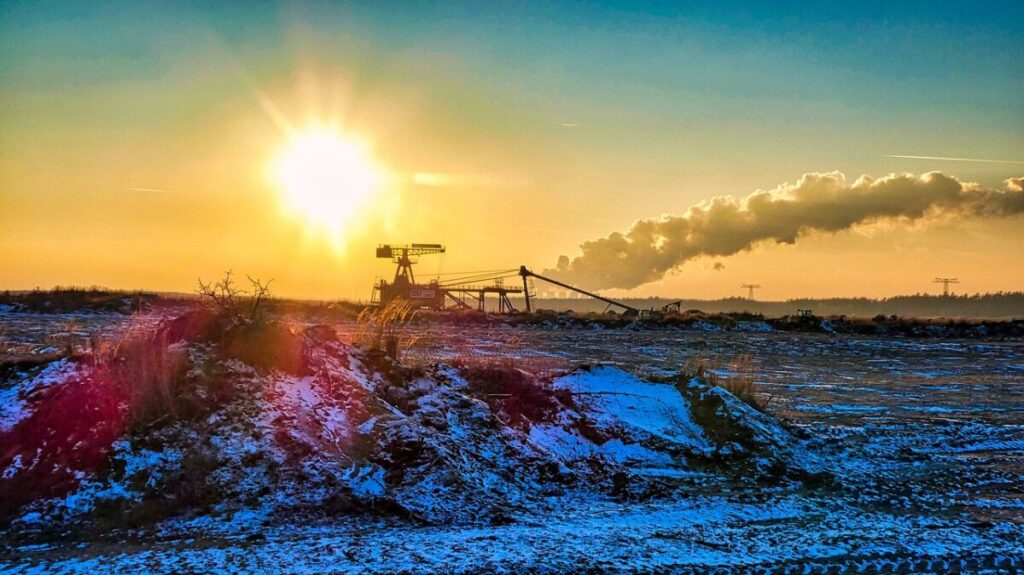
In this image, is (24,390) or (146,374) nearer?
(24,390)

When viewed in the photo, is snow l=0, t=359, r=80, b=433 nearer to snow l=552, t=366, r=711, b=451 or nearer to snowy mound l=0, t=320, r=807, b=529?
snowy mound l=0, t=320, r=807, b=529

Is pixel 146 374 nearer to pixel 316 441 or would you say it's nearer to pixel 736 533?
pixel 316 441

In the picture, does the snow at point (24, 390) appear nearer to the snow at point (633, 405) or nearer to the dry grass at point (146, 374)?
the dry grass at point (146, 374)

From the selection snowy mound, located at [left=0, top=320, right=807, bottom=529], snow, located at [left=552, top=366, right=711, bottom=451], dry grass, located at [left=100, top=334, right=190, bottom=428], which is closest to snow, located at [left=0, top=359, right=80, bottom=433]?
snowy mound, located at [left=0, top=320, right=807, bottom=529]

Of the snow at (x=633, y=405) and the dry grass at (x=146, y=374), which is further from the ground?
the dry grass at (x=146, y=374)

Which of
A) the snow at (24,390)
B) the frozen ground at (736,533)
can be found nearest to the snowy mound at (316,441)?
the snow at (24,390)

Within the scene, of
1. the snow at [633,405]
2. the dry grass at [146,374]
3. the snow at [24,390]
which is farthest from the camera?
the snow at [633,405]

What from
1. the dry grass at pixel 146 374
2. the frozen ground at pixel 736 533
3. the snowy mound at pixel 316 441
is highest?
the dry grass at pixel 146 374

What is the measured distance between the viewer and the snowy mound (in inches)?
279

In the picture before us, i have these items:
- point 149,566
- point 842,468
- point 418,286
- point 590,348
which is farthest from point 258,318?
point 418,286

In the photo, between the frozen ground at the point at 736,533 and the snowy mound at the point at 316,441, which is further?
the snowy mound at the point at 316,441

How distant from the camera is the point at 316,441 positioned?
8.20m

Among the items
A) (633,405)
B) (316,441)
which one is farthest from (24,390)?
(633,405)

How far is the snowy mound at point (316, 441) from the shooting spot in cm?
710
